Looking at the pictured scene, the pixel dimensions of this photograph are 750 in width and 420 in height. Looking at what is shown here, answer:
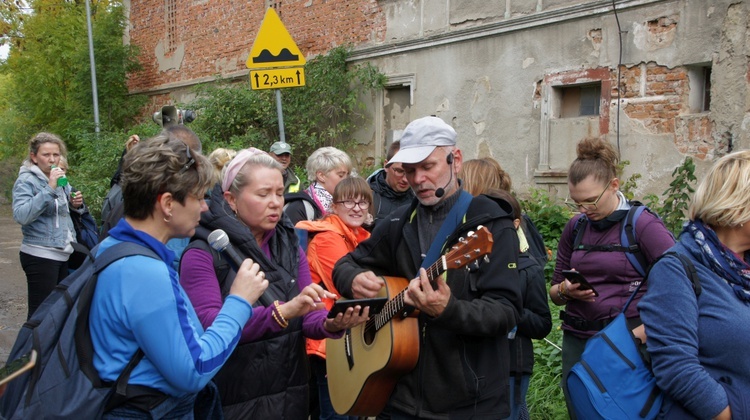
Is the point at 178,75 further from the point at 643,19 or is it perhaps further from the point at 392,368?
the point at 392,368

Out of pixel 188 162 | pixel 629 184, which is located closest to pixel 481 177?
pixel 188 162

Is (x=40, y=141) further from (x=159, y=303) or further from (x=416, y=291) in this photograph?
(x=416, y=291)

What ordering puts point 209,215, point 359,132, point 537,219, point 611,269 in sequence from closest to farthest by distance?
point 209,215 < point 611,269 < point 537,219 < point 359,132

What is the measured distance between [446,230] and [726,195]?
3.52 feet

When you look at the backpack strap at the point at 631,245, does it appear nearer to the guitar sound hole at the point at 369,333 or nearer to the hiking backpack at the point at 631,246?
the hiking backpack at the point at 631,246

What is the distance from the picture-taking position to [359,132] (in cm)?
1173

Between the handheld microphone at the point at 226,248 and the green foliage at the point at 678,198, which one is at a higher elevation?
the handheld microphone at the point at 226,248

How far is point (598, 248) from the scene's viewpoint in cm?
356

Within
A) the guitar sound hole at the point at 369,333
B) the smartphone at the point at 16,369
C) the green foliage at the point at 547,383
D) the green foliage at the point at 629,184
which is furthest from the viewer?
the green foliage at the point at 629,184

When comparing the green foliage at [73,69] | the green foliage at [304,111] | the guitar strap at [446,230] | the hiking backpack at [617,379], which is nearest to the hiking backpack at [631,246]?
the hiking backpack at [617,379]

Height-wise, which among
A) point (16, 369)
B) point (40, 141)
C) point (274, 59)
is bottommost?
point (16, 369)

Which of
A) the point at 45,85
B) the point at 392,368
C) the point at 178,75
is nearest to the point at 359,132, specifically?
the point at 178,75

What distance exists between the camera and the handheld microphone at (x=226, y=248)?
269 centimetres

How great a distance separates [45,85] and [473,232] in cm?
1883
